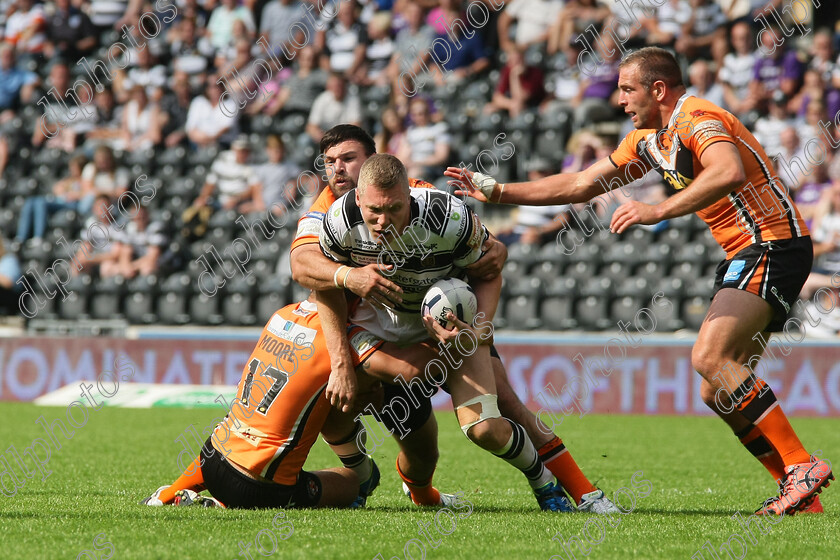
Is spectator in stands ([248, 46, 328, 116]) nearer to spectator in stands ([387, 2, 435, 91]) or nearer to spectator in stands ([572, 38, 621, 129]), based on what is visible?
spectator in stands ([387, 2, 435, 91])

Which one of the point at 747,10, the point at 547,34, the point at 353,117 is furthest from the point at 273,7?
the point at 747,10

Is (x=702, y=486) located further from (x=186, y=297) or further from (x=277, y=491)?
(x=186, y=297)

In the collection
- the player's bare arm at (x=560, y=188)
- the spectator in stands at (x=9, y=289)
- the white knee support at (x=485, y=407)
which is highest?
the player's bare arm at (x=560, y=188)

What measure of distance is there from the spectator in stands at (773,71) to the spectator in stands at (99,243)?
A: 890 centimetres

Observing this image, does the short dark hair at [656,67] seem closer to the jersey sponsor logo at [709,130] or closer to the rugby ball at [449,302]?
the jersey sponsor logo at [709,130]

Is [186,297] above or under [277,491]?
under

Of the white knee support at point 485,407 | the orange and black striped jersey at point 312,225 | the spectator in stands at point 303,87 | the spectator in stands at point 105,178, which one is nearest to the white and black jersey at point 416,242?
the orange and black striped jersey at point 312,225

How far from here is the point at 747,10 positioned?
45.5 feet

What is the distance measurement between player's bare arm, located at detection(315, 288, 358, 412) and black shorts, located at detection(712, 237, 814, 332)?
1996 mm

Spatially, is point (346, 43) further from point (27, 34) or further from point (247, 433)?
point (247, 433)

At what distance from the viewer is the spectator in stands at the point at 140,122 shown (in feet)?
53.6

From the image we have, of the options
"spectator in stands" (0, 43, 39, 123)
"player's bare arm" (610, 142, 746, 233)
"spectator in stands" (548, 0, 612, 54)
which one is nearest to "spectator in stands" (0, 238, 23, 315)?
"spectator in stands" (0, 43, 39, 123)

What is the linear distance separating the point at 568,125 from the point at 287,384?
9.85 meters

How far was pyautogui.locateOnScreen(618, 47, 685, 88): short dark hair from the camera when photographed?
17.6ft
